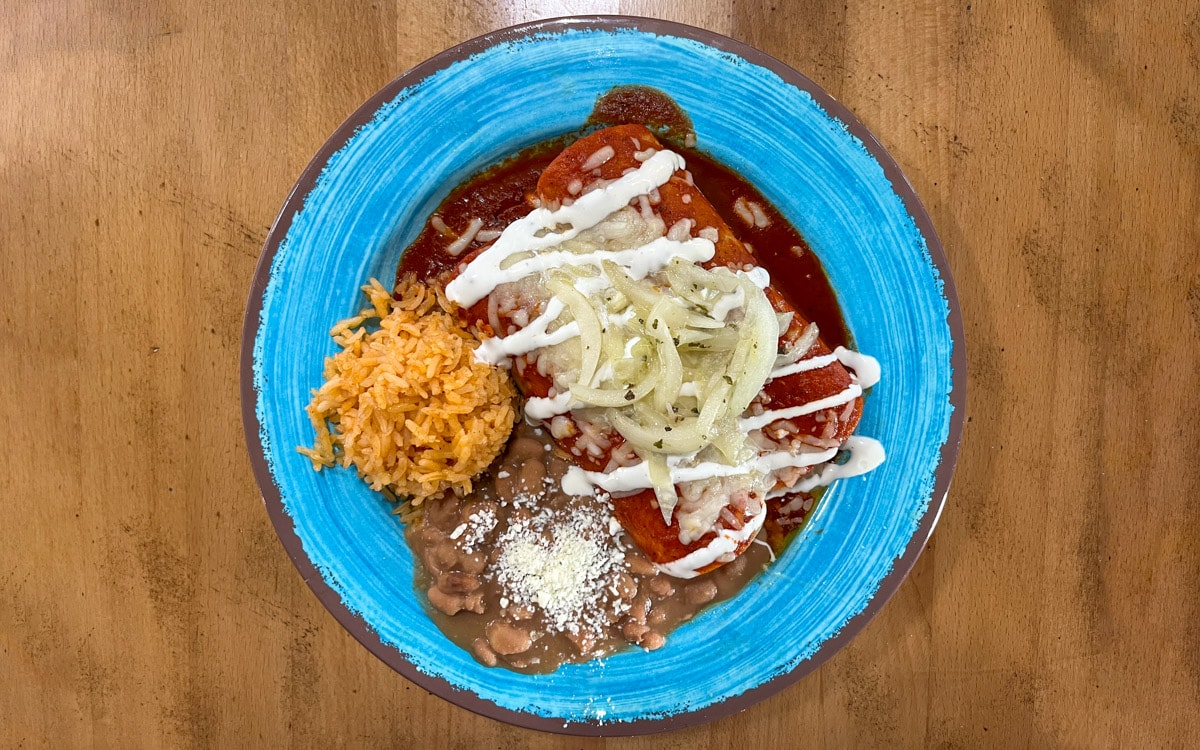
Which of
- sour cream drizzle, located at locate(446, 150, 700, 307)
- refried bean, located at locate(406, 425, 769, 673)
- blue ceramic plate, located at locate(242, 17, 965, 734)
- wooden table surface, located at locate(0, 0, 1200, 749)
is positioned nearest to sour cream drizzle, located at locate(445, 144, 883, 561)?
sour cream drizzle, located at locate(446, 150, 700, 307)

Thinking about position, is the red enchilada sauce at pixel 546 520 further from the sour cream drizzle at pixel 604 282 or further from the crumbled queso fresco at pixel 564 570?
the sour cream drizzle at pixel 604 282

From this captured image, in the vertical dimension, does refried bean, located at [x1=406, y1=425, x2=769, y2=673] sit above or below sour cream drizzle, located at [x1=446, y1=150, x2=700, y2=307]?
below

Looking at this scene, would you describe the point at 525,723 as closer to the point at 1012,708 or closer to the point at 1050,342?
the point at 1012,708

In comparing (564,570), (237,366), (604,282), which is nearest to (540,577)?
(564,570)

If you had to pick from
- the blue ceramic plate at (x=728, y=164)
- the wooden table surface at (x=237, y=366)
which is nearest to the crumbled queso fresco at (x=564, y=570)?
the blue ceramic plate at (x=728, y=164)

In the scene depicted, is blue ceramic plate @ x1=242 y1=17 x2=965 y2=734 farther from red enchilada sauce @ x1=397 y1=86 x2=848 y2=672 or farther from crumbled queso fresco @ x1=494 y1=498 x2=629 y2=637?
crumbled queso fresco @ x1=494 y1=498 x2=629 y2=637

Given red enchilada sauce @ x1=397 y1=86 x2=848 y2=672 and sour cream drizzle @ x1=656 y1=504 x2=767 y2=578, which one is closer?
sour cream drizzle @ x1=656 y1=504 x2=767 y2=578
